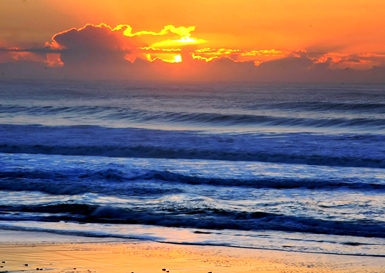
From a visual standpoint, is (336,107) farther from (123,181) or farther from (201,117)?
(123,181)

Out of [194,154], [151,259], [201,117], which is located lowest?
[201,117]

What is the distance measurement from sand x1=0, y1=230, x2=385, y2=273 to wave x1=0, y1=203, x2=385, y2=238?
1.73m

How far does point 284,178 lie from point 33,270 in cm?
993

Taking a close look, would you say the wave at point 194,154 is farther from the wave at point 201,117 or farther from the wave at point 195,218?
the wave at point 201,117

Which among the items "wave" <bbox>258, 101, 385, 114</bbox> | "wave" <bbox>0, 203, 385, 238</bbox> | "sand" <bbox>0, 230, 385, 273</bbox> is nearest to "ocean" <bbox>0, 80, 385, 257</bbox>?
"wave" <bbox>0, 203, 385, 238</bbox>

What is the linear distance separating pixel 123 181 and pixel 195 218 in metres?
4.88

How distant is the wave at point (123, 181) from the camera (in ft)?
48.9

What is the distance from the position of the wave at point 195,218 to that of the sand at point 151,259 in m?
1.73

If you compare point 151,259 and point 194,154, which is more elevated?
point 151,259

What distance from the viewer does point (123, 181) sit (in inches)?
631

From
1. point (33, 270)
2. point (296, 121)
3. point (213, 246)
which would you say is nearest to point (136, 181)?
point (213, 246)

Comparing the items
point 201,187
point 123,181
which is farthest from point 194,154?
point 201,187

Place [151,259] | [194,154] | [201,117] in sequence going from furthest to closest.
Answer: [201,117], [194,154], [151,259]

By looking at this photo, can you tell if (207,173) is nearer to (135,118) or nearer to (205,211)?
(205,211)
